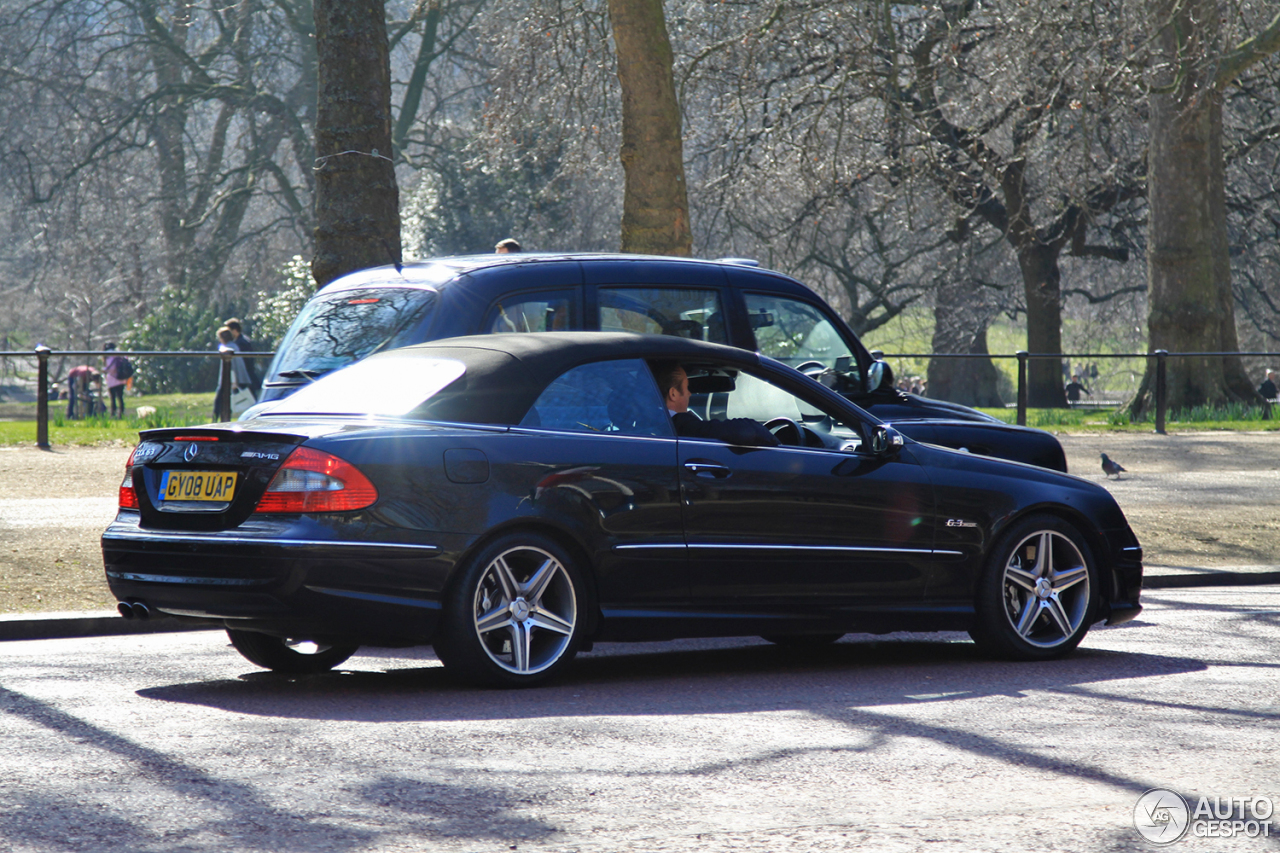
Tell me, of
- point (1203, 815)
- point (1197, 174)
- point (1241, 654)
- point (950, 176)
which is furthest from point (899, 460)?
point (950, 176)

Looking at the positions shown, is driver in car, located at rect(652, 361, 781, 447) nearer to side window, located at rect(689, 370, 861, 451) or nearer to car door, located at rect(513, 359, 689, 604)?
car door, located at rect(513, 359, 689, 604)

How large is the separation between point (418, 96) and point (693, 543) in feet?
114

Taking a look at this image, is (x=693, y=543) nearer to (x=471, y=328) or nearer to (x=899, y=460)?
(x=899, y=460)

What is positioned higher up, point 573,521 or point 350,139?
point 350,139

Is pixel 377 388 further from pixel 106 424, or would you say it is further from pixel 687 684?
pixel 106 424

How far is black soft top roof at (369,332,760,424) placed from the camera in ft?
22.4

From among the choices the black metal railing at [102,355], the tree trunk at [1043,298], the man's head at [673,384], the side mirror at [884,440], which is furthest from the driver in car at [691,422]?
the tree trunk at [1043,298]

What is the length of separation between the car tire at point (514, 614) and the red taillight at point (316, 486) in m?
0.54

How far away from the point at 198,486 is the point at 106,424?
1454 cm

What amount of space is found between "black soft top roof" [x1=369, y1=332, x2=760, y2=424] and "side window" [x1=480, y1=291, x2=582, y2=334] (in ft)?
3.60

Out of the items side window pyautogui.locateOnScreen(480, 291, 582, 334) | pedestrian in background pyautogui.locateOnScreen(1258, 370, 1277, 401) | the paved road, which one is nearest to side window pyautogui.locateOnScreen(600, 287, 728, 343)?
side window pyautogui.locateOnScreen(480, 291, 582, 334)

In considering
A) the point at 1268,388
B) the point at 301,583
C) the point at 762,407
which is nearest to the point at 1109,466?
the point at 762,407

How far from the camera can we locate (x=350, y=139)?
468 inches

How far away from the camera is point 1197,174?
25.4 meters
